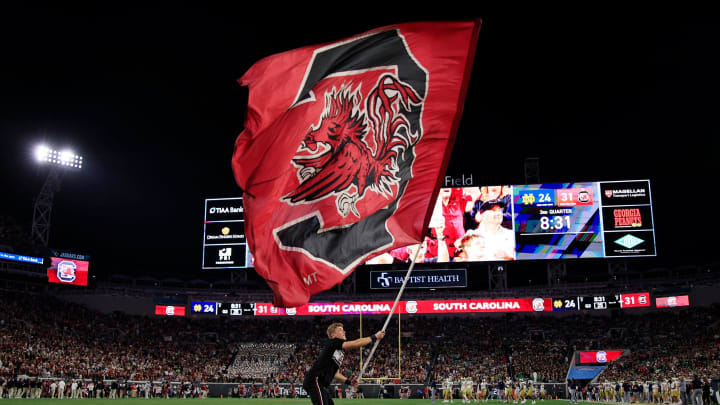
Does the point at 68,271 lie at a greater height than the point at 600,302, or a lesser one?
greater

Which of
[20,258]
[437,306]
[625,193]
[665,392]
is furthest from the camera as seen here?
[437,306]

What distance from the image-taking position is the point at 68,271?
55.8 meters

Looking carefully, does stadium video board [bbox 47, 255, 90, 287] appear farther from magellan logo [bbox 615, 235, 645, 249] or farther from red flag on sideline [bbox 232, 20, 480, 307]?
red flag on sideline [bbox 232, 20, 480, 307]

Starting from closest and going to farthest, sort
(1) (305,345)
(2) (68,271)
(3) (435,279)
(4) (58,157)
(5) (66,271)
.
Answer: (3) (435,279) < (1) (305,345) < (5) (66,271) < (2) (68,271) < (4) (58,157)

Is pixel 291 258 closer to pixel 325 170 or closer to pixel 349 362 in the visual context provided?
pixel 325 170

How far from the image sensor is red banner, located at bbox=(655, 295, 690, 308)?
4944 centimetres

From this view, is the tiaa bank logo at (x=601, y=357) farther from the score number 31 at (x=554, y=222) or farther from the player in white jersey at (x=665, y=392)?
the player in white jersey at (x=665, y=392)

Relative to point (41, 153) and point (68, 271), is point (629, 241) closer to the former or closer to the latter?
point (68, 271)

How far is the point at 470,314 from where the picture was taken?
5969 centimetres

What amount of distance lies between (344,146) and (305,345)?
46.7 metres

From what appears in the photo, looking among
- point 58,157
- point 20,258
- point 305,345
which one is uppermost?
point 58,157

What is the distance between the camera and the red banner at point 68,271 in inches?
2160

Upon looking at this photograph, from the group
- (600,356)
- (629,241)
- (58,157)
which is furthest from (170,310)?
(629,241)

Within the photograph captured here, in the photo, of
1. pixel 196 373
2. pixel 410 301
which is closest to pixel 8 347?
pixel 196 373
